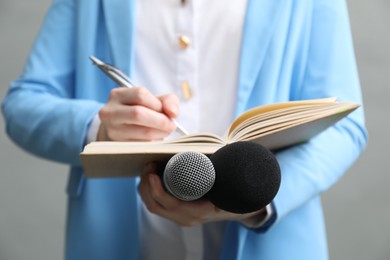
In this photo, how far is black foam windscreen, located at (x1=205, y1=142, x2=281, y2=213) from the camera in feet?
1.31

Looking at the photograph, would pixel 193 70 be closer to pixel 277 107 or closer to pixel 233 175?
pixel 277 107

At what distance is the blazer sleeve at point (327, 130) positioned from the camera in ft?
2.20

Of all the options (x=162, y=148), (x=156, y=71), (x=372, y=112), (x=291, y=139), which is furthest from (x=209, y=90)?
(x=372, y=112)

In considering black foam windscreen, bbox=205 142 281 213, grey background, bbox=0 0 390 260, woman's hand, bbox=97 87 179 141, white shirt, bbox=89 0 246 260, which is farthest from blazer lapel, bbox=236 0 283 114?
grey background, bbox=0 0 390 260

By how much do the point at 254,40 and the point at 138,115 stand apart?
25 centimetres

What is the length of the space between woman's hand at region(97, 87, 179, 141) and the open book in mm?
52

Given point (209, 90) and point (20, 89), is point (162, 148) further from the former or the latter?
point (20, 89)

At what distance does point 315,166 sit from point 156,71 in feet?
0.88

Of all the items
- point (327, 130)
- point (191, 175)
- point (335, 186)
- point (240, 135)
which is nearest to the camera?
point (191, 175)

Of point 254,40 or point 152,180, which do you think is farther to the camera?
point 254,40

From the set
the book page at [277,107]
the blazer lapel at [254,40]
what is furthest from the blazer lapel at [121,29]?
the book page at [277,107]

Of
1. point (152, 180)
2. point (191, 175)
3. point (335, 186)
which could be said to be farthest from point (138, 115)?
point (335, 186)

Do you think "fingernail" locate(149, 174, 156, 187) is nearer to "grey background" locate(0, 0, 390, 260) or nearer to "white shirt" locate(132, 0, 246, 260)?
"white shirt" locate(132, 0, 246, 260)

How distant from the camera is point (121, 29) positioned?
0.78m
